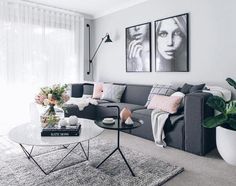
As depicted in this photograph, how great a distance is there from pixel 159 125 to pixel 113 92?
1539mm

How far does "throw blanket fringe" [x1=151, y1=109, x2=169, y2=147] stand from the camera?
110 inches

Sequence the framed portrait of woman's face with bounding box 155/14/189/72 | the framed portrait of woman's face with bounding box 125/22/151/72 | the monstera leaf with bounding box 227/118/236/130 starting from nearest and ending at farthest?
1. the monstera leaf with bounding box 227/118/236/130
2. the framed portrait of woman's face with bounding box 155/14/189/72
3. the framed portrait of woman's face with bounding box 125/22/151/72

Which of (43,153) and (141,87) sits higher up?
(141,87)

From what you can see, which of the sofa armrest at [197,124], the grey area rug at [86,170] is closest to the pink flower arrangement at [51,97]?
the grey area rug at [86,170]

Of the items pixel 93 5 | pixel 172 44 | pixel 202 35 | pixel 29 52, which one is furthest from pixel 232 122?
pixel 29 52

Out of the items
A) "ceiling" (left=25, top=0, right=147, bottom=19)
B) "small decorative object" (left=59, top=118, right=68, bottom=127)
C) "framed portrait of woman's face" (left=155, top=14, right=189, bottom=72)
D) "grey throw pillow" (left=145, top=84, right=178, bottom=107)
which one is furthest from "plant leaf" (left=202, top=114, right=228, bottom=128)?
"ceiling" (left=25, top=0, right=147, bottom=19)

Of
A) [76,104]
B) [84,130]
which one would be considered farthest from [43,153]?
[76,104]

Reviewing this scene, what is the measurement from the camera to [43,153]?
261cm

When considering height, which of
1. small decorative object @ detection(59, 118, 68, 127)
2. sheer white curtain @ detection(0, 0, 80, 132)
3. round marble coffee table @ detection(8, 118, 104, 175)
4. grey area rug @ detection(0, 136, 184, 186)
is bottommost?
grey area rug @ detection(0, 136, 184, 186)

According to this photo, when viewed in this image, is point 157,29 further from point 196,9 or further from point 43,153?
point 43,153

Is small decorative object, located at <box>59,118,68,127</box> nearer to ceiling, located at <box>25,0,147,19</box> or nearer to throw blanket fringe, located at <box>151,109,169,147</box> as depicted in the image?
throw blanket fringe, located at <box>151,109,169,147</box>

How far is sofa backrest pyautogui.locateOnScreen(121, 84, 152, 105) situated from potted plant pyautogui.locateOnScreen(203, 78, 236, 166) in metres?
1.52

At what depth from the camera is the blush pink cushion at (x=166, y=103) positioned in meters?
2.94

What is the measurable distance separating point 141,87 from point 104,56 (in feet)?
5.21
